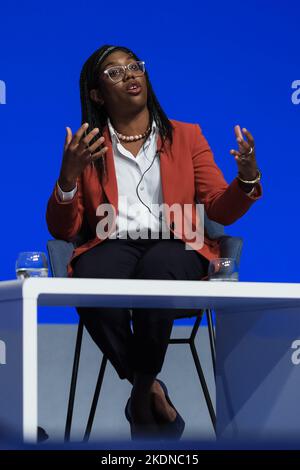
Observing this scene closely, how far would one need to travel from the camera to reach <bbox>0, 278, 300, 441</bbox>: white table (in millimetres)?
1637

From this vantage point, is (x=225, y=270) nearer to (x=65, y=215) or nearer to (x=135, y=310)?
(x=135, y=310)

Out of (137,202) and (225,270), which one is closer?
(225,270)

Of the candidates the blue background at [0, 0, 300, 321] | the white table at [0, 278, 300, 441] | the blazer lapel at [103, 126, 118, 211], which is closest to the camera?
the white table at [0, 278, 300, 441]

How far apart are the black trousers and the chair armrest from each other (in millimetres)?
200

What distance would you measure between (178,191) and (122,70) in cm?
35

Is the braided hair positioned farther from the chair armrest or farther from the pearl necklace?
the chair armrest

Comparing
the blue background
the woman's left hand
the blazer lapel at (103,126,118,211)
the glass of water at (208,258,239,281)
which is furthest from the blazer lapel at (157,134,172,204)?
the blue background

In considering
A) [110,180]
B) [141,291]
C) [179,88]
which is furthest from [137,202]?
[179,88]

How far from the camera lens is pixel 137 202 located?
241 centimetres

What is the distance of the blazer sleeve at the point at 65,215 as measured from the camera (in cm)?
229

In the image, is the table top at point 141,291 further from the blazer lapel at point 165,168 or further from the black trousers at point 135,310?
the blazer lapel at point 165,168

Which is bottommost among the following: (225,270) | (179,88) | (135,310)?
(135,310)

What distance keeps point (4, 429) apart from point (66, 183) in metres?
0.65
